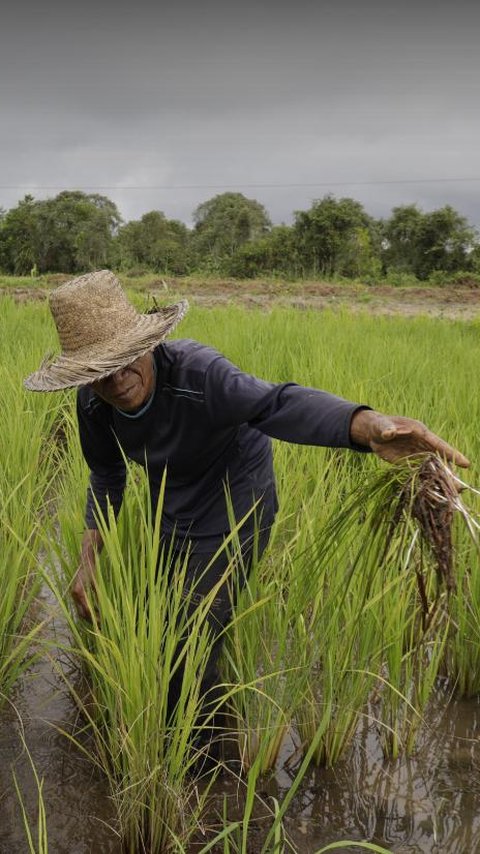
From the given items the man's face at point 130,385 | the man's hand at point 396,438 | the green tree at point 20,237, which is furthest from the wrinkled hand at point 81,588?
the green tree at point 20,237

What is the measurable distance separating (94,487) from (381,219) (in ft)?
88.1

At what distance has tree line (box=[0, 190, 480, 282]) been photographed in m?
22.9

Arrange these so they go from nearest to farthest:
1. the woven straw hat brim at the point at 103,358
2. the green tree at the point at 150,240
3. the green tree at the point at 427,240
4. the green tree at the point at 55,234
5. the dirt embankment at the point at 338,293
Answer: the woven straw hat brim at the point at 103,358 → the dirt embankment at the point at 338,293 → the green tree at the point at 427,240 → the green tree at the point at 55,234 → the green tree at the point at 150,240

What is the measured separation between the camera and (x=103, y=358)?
1631mm

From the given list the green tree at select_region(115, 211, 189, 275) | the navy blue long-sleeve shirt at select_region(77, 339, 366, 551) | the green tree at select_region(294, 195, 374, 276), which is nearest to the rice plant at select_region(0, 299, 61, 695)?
the navy blue long-sleeve shirt at select_region(77, 339, 366, 551)

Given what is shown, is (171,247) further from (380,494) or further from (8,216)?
(380,494)

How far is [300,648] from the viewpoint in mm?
1735

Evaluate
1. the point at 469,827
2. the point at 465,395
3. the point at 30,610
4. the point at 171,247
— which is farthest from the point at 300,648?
the point at 171,247

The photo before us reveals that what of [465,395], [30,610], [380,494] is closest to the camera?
[380,494]

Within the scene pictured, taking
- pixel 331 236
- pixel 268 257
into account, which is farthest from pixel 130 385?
pixel 268 257

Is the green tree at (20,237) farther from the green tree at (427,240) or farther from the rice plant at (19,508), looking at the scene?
the rice plant at (19,508)

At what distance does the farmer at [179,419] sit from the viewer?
1.49 metres

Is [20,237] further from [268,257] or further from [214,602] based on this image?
[214,602]

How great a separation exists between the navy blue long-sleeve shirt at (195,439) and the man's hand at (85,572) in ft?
0.20
